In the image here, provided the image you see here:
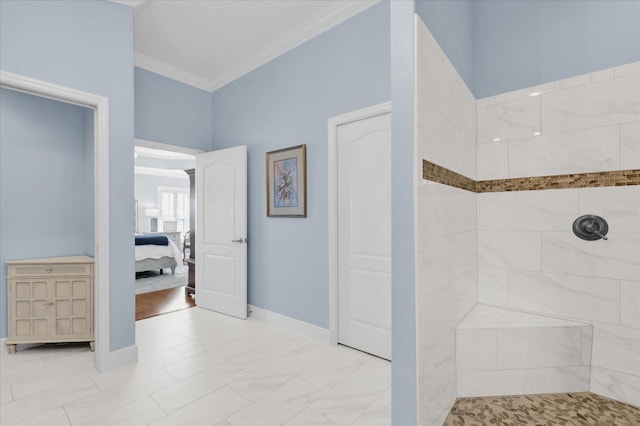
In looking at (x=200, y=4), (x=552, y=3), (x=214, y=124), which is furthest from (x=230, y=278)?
(x=552, y=3)

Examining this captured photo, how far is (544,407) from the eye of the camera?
137 centimetres

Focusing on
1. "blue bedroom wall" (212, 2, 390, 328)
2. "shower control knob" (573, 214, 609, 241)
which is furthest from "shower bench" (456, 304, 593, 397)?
"blue bedroom wall" (212, 2, 390, 328)

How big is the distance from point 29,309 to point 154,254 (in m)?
3.35

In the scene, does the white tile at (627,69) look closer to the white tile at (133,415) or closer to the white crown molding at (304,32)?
the white crown molding at (304,32)

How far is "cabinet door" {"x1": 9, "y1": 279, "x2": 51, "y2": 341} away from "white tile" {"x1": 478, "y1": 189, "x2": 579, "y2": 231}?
3.72m

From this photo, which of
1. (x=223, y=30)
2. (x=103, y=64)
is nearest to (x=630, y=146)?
(x=223, y=30)

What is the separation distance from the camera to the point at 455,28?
1.67 m

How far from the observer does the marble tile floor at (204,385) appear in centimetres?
180

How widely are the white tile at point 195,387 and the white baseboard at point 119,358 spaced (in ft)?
2.01

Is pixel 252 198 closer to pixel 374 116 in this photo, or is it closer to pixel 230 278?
pixel 230 278

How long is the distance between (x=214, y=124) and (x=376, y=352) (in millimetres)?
3511

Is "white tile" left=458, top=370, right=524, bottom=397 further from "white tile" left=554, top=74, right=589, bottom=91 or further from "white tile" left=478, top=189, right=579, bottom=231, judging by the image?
"white tile" left=554, top=74, right=589, bottom=91

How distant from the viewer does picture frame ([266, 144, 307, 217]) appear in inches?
120

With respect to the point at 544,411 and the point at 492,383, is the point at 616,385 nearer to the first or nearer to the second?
the point at 544,411
